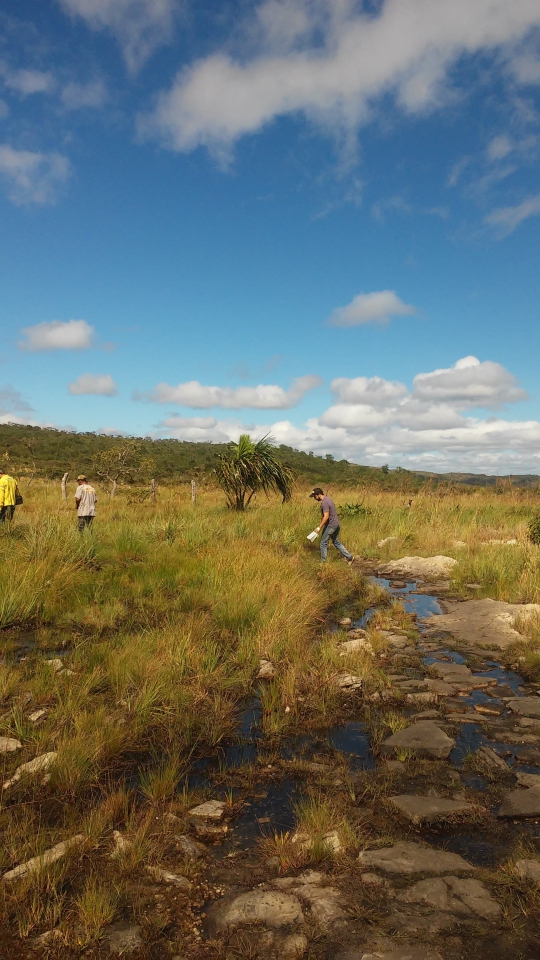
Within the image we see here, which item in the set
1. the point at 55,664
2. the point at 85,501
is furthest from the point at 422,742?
the point at 85,501

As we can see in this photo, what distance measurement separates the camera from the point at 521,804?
11.7ft

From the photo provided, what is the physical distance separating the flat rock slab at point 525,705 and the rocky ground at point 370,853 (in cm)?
2

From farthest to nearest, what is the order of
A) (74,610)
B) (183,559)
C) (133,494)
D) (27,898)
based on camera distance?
(133,494)
(183,559)
(74,610)
(27,898)

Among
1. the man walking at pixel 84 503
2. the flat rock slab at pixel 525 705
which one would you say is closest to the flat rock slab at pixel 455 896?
the flat rock slab at pixel 525 705

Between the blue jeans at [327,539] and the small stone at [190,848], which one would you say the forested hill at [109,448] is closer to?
the blue jeans at [327,539]

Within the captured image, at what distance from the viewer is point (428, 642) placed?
7238 mm

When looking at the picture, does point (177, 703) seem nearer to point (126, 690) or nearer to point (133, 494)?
point (126, 690)

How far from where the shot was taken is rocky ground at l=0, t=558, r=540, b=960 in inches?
97.1

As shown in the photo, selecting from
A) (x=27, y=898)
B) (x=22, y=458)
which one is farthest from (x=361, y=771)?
(x=22, y=458)

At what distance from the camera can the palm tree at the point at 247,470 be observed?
18000mm

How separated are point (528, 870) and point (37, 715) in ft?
11.4

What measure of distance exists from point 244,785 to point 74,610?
3.93 metres

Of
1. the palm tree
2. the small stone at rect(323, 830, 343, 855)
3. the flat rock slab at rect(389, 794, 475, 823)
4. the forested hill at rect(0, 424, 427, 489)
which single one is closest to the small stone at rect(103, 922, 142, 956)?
the small stone at rect(323, 830, 343, 855)

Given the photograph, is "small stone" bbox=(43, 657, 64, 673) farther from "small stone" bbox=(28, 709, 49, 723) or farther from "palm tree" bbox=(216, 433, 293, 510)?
"palm tree" bbox=(216, 433, 293, 510)
